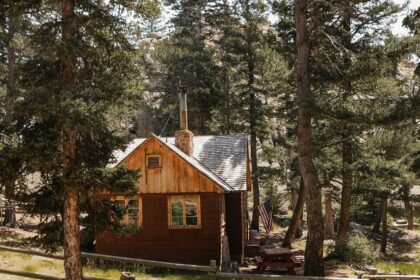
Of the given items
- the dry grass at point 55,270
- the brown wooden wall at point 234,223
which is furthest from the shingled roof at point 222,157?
the dry grass at point 55,270

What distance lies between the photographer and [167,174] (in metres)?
20.5

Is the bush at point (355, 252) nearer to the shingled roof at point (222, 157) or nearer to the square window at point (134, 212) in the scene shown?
the shingled roof at point (222, 157)

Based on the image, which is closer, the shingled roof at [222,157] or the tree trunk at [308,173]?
the tree trunk at [308,173]

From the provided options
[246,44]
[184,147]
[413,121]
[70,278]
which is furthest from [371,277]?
[246,44]

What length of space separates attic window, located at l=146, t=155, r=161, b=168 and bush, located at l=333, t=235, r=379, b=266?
8.85 meters

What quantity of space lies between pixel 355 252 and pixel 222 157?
794 cm

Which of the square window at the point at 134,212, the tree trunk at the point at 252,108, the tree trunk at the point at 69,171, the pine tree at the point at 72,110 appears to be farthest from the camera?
the tree trunk at the point at 252,108

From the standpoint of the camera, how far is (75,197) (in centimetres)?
972

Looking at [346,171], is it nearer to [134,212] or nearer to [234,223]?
[234,223]

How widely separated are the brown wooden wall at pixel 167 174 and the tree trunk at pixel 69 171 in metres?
10.2

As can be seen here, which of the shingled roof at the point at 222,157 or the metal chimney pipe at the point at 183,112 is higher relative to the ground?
the metal chimney pipe at the point at 183,112

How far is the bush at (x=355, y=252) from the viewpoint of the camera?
63.0 feet

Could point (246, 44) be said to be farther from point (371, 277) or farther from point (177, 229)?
point (371, 277)

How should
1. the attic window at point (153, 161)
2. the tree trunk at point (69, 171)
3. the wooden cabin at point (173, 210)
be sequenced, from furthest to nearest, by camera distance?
the attic window at point (153, 161) < the wooden cabin at point (173, 210) < the tree trunk at point (69, 171)
